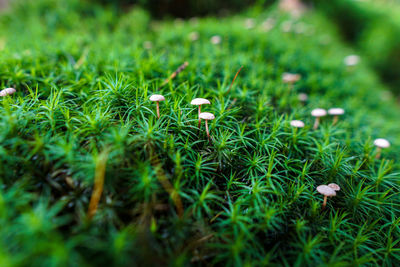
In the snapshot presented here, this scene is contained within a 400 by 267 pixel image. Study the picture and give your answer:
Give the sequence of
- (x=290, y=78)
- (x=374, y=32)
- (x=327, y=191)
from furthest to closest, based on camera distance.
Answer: (x=374, y=32), (x=290, y=78), (x=327, y=191)

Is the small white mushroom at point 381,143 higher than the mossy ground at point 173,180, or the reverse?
the mossy ground at point 173,180

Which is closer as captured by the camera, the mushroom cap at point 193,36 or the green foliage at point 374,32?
the mushroom cap at point 193,36

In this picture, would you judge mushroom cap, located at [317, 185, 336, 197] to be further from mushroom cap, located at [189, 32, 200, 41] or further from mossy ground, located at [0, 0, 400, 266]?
mushroom cap, located at [189, 32, 200, 41]

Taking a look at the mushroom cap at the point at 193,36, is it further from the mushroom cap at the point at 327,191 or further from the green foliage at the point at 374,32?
the green foliage at the point at 374,32

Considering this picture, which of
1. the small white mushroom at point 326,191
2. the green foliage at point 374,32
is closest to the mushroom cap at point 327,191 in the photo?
the small white mushroom at point 326,191

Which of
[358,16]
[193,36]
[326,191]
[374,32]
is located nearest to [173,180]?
[326,191]

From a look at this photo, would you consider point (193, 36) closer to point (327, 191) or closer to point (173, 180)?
point (173, 180)

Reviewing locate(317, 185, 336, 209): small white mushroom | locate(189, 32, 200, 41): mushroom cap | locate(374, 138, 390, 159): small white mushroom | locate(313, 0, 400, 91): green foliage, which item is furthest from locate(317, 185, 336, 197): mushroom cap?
locate(313, 0, 400, 91): green foliage

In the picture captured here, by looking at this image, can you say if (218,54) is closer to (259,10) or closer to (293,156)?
(293,156)

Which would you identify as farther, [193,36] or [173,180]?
[193,36]

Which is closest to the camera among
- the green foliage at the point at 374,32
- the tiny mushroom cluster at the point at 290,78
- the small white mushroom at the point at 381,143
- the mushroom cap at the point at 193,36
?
the small white mushroom at the point at 381,143

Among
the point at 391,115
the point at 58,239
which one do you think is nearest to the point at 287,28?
the point at 391,115

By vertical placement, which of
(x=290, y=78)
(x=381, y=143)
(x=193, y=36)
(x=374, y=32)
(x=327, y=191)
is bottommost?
(x=374, y=32)
